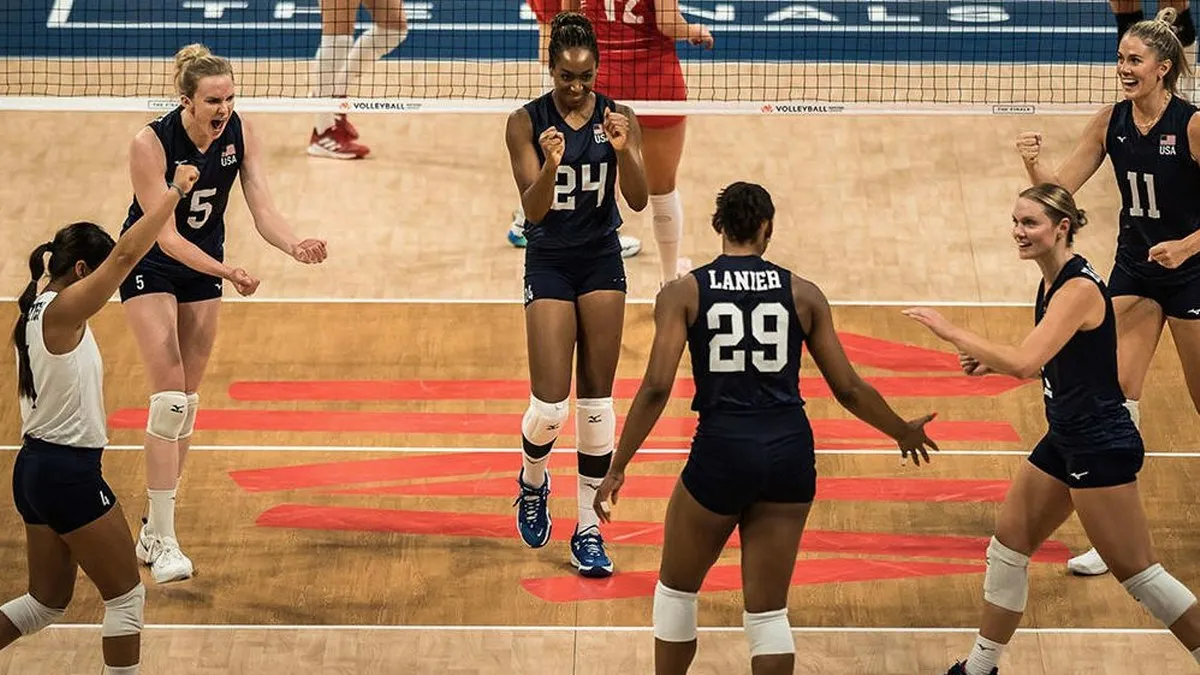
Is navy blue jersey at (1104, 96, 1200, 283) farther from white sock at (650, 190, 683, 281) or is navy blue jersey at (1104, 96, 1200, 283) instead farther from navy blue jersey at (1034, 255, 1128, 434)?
white sock at (650, 190, 683, 281)

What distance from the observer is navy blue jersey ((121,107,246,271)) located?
8344mm

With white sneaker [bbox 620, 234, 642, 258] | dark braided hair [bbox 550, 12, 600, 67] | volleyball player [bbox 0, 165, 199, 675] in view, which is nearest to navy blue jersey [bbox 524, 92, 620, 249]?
dark braided hair [bbox 550, 12, 600, 67]

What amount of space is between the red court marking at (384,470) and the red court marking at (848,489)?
3.8 inches

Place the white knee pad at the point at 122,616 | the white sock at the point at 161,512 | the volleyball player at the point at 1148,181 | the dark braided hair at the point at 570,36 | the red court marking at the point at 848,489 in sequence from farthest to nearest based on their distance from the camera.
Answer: the red court marking at the point at 848,489 < the white sock at the point at 161,512 < the volleyball player at the point at 1148,181 < the dark braided hair at the point at 570,36 < the white knee pad at the point at 122,616

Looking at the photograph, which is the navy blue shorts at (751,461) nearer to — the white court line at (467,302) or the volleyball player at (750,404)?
the volleyball player at (750,404)

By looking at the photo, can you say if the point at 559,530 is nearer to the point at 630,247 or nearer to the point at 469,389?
the point at 469,389

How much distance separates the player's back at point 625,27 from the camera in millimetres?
10992

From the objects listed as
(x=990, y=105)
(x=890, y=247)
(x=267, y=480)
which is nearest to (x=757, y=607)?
(x=267, y=480)

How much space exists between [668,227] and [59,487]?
5.07m

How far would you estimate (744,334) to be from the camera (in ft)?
21.7

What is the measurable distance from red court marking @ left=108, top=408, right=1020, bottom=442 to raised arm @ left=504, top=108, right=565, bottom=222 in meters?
2.09

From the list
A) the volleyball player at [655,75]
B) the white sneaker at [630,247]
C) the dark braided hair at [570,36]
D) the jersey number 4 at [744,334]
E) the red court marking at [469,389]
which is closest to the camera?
the jersey number 4 at [744,334]

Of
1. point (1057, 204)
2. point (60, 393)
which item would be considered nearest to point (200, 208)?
point (60, 393)

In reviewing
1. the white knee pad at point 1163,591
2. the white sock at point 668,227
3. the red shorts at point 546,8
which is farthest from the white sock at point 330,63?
the white knee pad at point 1163,591
